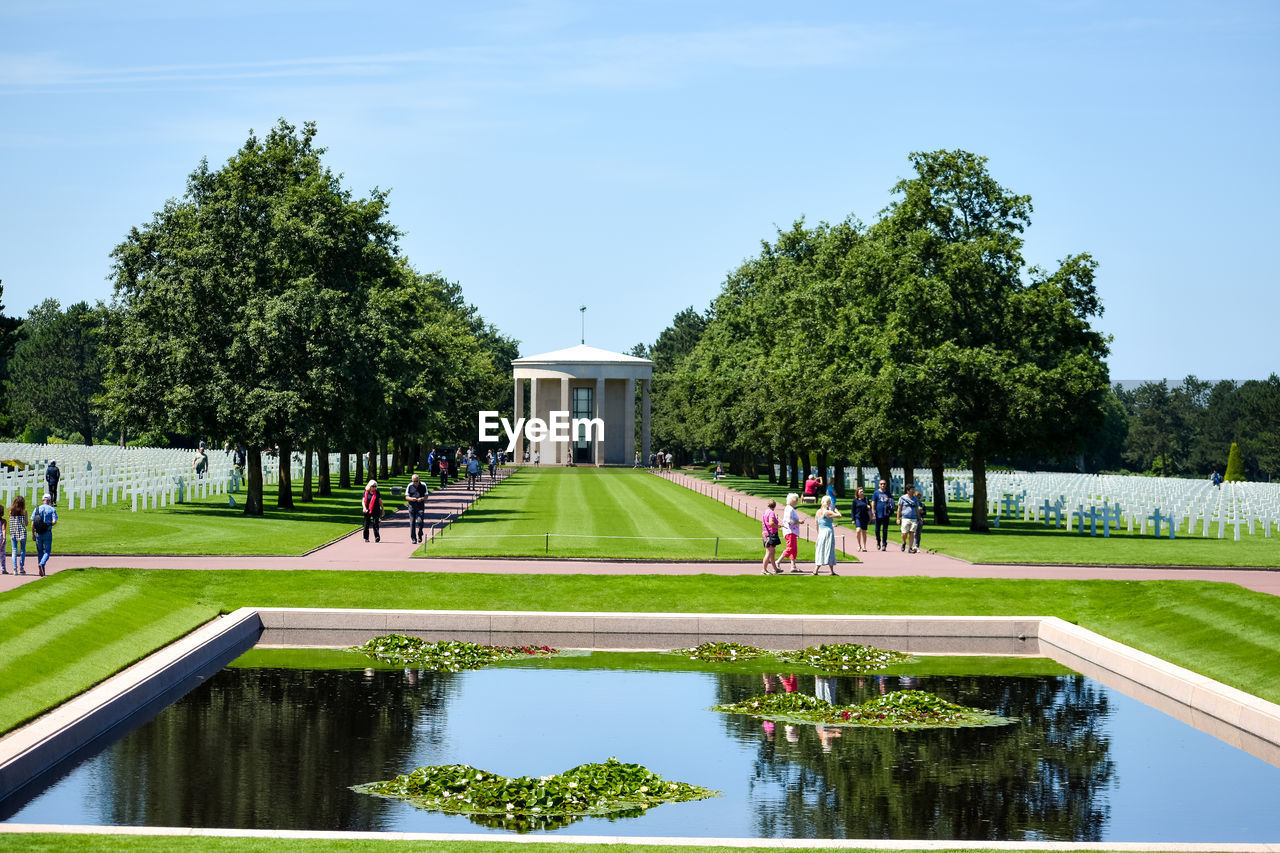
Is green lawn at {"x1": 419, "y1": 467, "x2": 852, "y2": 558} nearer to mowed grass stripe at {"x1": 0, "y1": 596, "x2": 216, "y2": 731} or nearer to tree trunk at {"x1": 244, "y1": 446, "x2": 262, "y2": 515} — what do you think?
tree trunk at {"x1": 244, "y1": 446, "x2": 262, "y2": 515}

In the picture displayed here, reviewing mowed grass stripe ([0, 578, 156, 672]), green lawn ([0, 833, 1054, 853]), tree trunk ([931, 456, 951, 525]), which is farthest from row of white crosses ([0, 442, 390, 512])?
green lawn ([0, 833, 1054, 853])

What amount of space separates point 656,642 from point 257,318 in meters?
27.8

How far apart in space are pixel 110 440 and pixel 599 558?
150381mm

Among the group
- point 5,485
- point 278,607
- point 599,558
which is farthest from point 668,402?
point 278,607

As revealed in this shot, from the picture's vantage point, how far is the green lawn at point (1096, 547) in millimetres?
34656

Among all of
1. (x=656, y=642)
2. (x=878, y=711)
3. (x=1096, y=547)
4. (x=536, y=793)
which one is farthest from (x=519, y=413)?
(x=536, y=793)

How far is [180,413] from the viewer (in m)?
46.6

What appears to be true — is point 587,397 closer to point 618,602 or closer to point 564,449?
point 564,449

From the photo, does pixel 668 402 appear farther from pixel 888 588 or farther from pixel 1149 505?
pixel 888 588

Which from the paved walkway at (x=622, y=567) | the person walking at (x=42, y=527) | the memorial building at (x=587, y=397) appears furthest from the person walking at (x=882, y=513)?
the memorial building at (x=587, y=397)

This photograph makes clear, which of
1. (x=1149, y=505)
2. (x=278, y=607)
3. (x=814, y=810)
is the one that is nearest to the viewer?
(x=814, y=810)

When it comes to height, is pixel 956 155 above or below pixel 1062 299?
above

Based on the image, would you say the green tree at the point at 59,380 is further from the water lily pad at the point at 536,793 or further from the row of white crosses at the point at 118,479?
the water lily pad at the point at 536,793

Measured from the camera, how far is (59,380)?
146625mm
